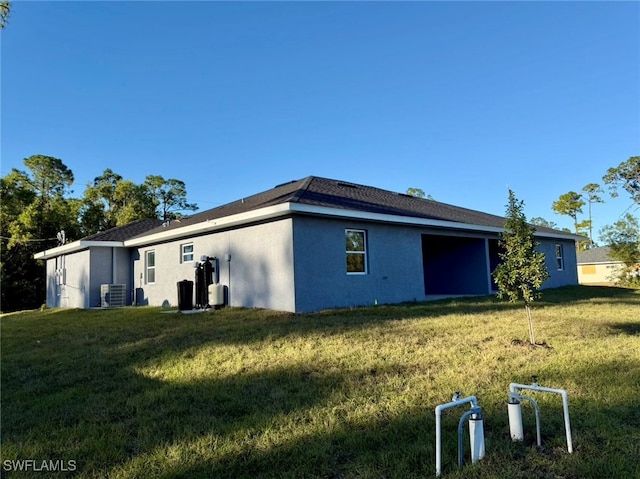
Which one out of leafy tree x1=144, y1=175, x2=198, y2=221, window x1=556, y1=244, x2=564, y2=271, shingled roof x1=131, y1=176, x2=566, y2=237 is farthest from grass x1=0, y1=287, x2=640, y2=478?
leafy tree x1=144, y1=175, x2=198, y2=221

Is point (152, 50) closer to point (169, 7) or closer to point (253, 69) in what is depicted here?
point (169, 7)

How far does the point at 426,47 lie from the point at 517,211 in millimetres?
9348

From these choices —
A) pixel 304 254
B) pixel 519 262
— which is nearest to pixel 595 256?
pixel 304 254

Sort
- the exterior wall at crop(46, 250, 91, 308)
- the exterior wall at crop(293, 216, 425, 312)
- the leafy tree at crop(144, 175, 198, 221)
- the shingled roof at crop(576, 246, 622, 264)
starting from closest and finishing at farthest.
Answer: the exterior wall at crop(293, 216, 425, 312)
the exterior wall at crop(46, 250, 91, 308)
the leafy tree at crop(144, 175, 198, 221)
the shingled roof at crop(576, 246, 622, 264)

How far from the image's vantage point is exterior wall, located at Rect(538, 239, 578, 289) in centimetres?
1966

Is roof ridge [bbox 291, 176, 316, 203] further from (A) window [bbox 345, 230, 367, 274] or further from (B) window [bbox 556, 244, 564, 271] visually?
(B) window [bbox 556, 244, 564, 271]

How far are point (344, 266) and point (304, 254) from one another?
147 cm

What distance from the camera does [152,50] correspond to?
13.6m

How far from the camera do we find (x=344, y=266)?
11.7 metres

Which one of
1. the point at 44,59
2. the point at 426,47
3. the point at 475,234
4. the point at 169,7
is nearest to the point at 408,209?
the point at 475,234

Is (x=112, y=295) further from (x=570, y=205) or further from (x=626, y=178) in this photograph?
(x=570, y=205)

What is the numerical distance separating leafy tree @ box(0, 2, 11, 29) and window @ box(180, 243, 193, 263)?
828 cm

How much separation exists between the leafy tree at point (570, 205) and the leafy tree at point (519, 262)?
53373 millimetres

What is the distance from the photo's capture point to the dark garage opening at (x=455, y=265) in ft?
54.1
